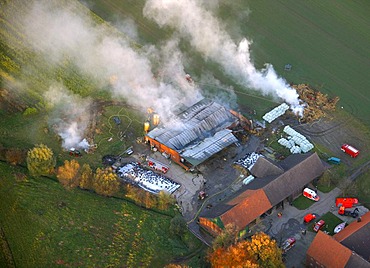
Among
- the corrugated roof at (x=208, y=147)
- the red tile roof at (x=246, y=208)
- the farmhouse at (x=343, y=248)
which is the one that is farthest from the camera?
the corrugated roof at (x=208, y=147)

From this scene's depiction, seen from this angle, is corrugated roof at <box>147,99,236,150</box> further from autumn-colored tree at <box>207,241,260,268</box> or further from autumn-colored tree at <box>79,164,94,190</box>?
autumn-colored tree at <box>207,241,260,268</box>

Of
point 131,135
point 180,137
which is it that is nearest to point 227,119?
point 180,137

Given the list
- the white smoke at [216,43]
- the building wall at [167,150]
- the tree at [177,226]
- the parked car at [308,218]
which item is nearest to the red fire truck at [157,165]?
the building wall at [167,150]

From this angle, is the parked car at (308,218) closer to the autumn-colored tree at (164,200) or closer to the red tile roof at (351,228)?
the red tile roof at (351,228)

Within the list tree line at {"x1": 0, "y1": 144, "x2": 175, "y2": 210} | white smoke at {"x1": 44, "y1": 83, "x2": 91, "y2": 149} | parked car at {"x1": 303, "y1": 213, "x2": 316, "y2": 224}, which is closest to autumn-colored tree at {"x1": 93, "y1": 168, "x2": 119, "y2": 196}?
tree line at {"x1": 0, "y1": 144, "x2": 175, "y2": 210}

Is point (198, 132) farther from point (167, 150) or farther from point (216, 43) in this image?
point (216, 43)

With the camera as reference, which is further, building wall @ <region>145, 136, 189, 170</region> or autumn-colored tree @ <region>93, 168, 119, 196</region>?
building wall @ <region>145, 136, 189, 170</region>
